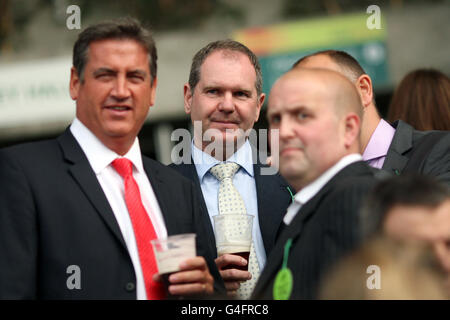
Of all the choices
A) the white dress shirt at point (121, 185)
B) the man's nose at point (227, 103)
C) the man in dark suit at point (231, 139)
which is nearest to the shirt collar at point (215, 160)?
the man in dark suit at point (231, 139)

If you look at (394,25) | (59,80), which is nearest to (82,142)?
(59,80)

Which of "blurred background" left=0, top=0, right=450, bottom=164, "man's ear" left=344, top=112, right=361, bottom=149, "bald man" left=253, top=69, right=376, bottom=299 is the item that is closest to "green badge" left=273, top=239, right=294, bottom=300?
"bald man" left=253, top=69, right=376, bottom=299

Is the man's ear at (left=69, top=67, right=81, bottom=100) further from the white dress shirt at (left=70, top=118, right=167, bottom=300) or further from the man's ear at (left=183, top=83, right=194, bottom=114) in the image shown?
the man's ear at (left=183, top=83, right=194, bottom=114)

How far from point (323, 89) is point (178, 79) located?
311 inches

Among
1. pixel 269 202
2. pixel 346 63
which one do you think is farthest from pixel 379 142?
A: pixel 269 202

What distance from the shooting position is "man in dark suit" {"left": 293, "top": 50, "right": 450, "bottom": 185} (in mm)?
3143

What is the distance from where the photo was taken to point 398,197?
1.86 m

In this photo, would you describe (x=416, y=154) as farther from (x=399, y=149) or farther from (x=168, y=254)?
(x=168, y=254)

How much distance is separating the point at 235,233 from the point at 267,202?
0.51 meters

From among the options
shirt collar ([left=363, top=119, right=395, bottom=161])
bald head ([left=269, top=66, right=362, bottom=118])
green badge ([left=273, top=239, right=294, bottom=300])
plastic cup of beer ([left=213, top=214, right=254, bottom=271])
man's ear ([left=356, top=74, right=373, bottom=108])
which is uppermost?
man's ear ([left=356, top=74, right=373, bottom=108])

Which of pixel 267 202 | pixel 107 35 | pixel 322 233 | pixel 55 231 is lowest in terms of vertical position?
pixel 322 233

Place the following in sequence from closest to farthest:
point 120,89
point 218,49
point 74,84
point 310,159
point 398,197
→ point 398,197, point 310,159, point 120,89, point 74,84, point 218,49

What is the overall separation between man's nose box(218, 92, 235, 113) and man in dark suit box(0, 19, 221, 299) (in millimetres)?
779

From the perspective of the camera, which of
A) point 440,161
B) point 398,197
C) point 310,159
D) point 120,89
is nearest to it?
point 398,197
